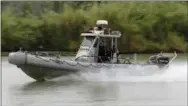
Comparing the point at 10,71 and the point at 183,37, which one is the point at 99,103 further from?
the point at 183,37

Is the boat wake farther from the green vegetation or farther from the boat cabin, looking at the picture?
the green vegetation

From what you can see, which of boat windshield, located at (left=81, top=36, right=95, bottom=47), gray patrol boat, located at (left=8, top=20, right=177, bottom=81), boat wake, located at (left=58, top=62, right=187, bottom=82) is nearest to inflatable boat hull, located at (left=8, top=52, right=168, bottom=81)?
gray patrol boat, located at (left=8, top=20, right=177, bottom=81)

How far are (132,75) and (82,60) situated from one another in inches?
44.8

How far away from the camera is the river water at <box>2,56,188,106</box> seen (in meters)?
9.08

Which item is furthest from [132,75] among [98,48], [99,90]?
[99,90]

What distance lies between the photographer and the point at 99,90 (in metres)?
10.4

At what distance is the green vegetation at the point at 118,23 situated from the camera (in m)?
17.6

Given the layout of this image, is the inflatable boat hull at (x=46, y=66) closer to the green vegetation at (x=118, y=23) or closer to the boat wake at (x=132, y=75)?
the boat wake at (x=132, y=75)

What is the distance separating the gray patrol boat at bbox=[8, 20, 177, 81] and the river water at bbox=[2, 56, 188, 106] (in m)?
0.16

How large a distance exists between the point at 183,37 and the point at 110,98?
29.0 ft

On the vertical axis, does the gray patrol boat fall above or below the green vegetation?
above

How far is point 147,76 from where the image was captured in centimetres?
1204

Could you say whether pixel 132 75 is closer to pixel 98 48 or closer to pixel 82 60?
pixel 98 48

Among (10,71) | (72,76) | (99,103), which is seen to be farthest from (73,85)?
(10,71)
